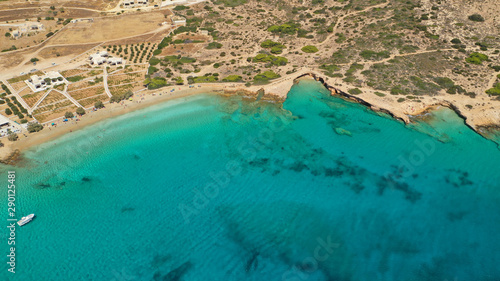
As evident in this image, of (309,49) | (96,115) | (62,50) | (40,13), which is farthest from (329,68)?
(40,13)

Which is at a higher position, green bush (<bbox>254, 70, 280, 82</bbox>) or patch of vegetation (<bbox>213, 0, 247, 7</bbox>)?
patch of vegetation (<bbox>213, 0, 247, 7</bbox>)

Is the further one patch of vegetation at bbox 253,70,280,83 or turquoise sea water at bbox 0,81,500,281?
patch of vegetation at bbox 253,70,280,83

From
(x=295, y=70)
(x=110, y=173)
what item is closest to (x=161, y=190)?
(x=110, y=173)

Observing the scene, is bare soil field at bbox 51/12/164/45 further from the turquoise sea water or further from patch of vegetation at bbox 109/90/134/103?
the turquoise sea water

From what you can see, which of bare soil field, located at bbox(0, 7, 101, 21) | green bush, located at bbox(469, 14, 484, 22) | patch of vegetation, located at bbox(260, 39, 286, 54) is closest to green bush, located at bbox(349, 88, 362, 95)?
patch of vegetation, located at bbox(260, 39, 286, 54)

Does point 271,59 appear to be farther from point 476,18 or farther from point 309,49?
point 476,18

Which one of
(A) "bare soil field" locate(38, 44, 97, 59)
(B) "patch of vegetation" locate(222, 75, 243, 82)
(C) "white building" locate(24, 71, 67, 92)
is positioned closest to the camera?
(C) "white building" locate(24, 71, 67, 92)

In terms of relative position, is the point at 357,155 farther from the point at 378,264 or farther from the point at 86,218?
the point at 86,218
